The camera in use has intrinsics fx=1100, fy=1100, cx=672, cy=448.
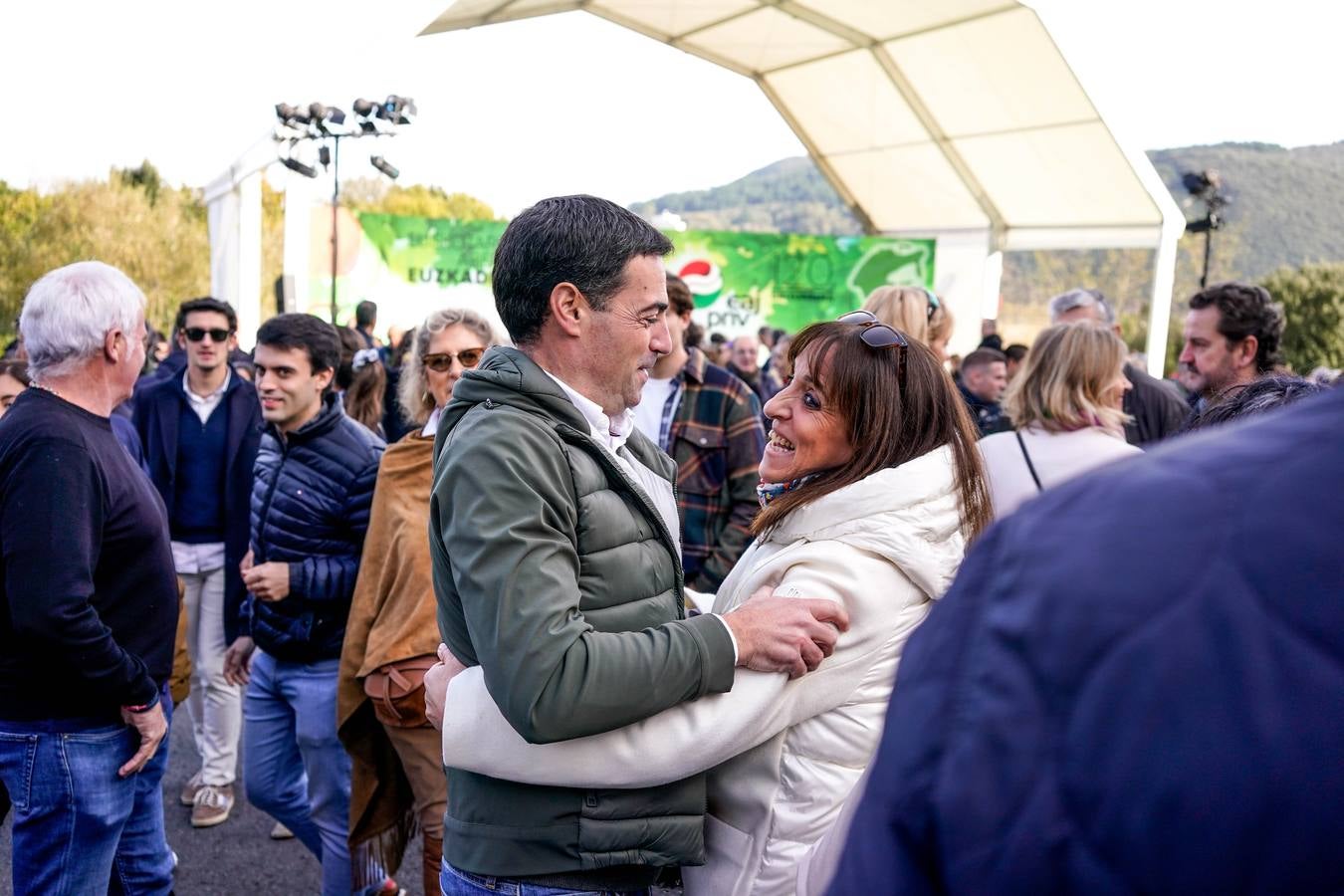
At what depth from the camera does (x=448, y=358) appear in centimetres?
352

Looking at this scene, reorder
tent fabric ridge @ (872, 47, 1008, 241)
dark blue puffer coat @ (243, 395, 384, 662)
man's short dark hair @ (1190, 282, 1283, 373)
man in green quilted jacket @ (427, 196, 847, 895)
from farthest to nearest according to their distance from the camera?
tent fabric ridge @ (872, 47, 1008, 241)
man's short dark hair @ (1190, 282, 1283, 373)
dark blue puffer coat @ (243, 395, 384, 662)
man in green quilted jacket @ (427, 196, 847, 895)

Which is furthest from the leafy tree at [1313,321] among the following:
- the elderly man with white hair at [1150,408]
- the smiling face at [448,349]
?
the smiling face at [448,349]

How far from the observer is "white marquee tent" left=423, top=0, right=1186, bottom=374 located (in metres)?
16.9

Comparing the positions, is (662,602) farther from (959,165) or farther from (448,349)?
(959,165)

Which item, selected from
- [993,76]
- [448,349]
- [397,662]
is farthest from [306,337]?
[993,76]

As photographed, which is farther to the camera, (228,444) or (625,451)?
(228,444)

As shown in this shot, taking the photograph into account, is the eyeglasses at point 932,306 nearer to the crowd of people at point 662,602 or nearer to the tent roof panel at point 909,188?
the crowd of people at point 662,602

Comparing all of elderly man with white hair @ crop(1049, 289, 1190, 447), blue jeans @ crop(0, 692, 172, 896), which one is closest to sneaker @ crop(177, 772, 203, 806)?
blue jeans @ crop(0, 692, 172, 896)

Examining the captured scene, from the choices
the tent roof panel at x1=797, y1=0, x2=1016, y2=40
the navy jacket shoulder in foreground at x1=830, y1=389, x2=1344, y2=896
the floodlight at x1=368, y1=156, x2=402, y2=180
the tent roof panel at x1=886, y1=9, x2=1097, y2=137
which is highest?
the tent roof panel at x1=797, y1=0, x2=1016, y2=40

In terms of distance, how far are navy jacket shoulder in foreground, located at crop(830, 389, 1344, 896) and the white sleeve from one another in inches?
43.8

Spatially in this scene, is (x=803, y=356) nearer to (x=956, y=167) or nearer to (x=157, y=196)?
(x=956, y=167)

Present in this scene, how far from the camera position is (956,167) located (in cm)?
2034

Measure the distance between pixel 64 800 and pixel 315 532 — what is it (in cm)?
111

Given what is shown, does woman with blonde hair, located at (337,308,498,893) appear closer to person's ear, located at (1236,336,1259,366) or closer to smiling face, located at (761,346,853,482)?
smiling face, located at (761,346,853,482)
